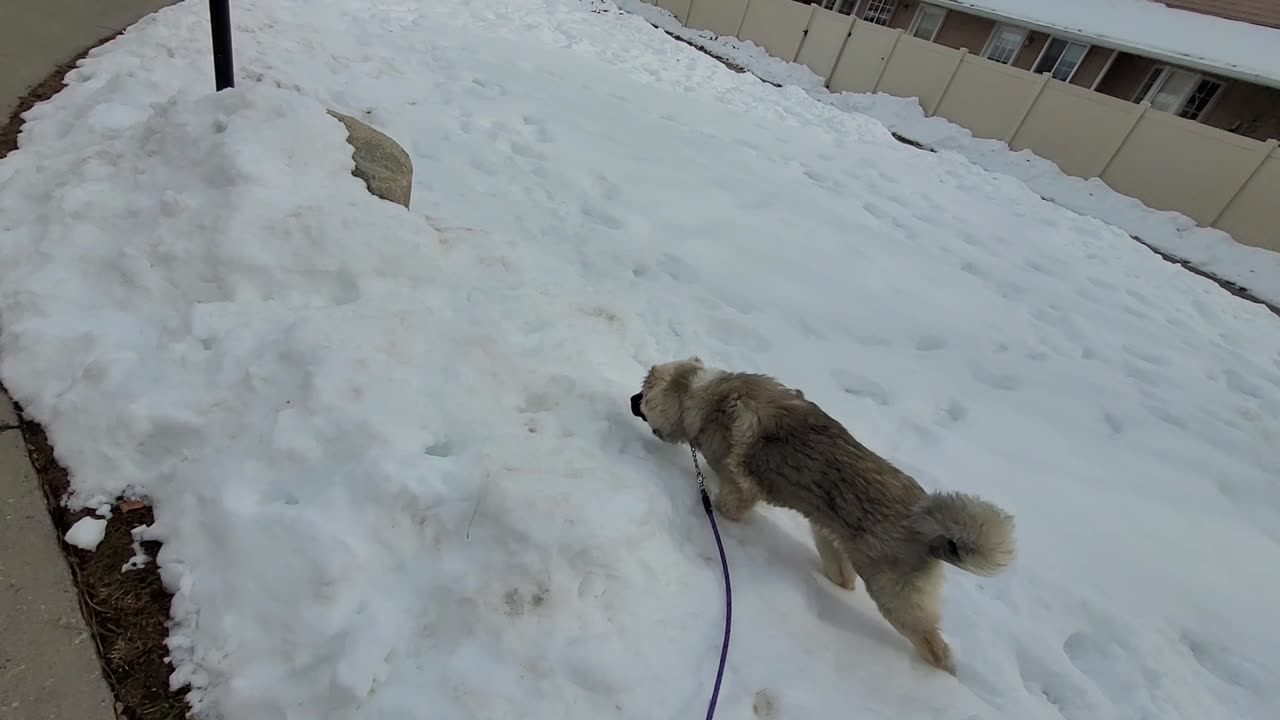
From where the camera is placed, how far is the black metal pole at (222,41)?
14.5 feet

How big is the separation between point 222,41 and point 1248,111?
23.9 meters

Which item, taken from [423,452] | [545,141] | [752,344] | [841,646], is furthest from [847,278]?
[423,452]

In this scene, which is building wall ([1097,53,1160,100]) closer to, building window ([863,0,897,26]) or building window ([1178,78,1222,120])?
building window ([1178,78,1222,120])

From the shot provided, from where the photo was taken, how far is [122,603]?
235cm

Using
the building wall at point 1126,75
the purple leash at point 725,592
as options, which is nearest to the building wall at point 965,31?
the building wall at point 1126,75

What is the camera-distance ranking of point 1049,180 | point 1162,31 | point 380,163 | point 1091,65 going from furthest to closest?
point 1091,65
point 1162,31
point 1049,180
point 380,163

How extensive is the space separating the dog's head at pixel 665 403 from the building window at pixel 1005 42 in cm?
2284

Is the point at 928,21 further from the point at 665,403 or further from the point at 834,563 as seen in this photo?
the point at 834,563

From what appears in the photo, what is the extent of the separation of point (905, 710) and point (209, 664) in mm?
2910

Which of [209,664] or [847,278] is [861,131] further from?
[209,664]

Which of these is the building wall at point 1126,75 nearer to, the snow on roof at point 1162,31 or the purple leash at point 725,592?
the snow on roof at point 1162,31

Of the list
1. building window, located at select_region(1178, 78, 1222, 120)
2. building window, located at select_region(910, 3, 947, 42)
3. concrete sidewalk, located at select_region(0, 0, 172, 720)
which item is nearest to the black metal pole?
concrete sidewalk, located at select_region(0, 0, 172, 720)

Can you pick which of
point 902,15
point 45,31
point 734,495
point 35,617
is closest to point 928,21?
point 902,15

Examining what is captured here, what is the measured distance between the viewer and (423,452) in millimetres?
2975
